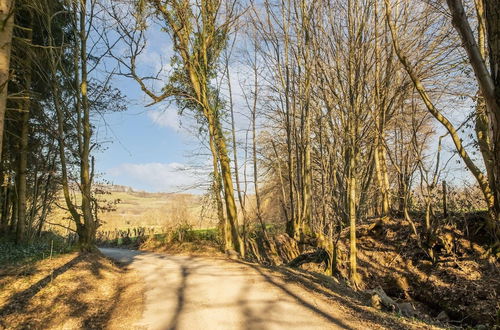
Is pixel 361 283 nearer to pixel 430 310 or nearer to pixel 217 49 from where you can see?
pixel 430 310

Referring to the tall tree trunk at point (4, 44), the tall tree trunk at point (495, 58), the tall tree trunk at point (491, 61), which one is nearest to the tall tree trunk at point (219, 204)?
the tall tree trunk at point (4, 44)

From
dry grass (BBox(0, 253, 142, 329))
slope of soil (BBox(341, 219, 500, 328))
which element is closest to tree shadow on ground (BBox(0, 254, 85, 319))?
dry grass (BBox(0, 253, 142, 329))

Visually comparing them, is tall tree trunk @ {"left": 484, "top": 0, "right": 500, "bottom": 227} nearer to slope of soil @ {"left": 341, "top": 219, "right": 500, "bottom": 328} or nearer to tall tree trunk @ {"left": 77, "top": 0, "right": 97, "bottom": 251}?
slope of soil @ {"left": 341, "top": 219, "right": 500, "bottom": 328}

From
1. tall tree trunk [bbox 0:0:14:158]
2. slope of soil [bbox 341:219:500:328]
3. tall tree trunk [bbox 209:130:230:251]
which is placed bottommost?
slope of soil [bbox 341:219:500:328]

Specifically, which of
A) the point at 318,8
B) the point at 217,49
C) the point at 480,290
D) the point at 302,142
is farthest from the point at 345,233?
the point at 217,49

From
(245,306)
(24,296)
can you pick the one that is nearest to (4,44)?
(24,296)

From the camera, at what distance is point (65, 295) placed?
5.36 metres

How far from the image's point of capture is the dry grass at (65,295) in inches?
178

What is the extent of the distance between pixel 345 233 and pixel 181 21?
9.00 m

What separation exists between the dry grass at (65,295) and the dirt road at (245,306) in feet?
1.64

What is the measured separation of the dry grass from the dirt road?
0.50 m

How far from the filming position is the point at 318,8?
29.9 feet

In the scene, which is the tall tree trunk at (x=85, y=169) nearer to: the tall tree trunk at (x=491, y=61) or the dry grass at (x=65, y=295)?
the dry grass at (x=65, y=295)

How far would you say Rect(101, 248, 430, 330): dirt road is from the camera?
4.18 meters
